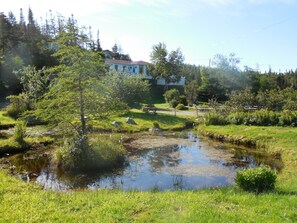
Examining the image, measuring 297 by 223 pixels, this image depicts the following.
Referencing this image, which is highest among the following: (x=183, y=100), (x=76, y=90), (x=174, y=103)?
(x=76, y=90)

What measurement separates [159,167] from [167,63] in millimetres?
44599

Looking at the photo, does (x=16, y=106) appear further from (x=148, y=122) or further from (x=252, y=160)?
(x=252, y=160)

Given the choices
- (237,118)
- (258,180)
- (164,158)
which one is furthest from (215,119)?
(258,180)

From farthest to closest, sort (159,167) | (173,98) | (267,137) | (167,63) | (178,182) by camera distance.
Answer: (167,63)
(173,98)
(267,137)
(159,167)
(178,182)

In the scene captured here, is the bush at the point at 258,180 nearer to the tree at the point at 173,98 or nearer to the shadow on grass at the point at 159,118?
the shadow on grass at the point at 159,118

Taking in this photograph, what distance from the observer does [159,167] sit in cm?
1316

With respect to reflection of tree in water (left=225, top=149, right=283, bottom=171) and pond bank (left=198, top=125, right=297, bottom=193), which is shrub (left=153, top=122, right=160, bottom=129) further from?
reflection of tree in water (left=225, top=149, right=283, bottom=171)

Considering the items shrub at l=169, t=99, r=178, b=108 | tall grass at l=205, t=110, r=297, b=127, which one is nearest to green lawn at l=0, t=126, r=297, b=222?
tall grass at l=205, t=110, r=297, b=127

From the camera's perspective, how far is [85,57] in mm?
12797

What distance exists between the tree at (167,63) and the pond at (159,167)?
38.6 metres

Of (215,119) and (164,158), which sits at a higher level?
(215,119)

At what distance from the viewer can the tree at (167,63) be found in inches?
2196

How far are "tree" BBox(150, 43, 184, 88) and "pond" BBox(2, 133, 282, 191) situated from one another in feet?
127

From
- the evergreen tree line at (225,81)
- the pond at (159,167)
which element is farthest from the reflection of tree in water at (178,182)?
the evergreen tree line at (225,81)
